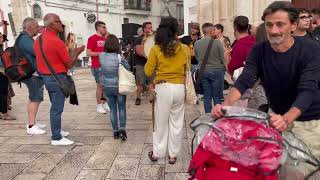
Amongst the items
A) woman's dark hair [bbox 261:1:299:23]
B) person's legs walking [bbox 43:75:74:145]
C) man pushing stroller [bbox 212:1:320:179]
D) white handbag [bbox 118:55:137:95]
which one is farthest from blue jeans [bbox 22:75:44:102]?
woman's dark hair [bbox 261:1:299:23]

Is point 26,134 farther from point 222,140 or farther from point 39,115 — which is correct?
point 222,140

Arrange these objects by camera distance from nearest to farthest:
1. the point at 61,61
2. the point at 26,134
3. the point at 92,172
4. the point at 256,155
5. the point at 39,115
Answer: the point at 256,155 → the point at 92,172 → the point at 61,61 → the point at 26,134 → the point at 39,115

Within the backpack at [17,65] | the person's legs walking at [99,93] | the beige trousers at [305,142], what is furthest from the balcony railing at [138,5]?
the beige trousers at [305,142]

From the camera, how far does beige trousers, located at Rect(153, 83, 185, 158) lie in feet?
15.0

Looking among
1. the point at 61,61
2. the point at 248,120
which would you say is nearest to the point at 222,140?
the point at 248,120

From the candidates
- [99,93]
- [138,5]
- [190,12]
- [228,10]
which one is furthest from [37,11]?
[99,93]

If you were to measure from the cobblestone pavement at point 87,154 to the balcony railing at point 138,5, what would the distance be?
91.5 ft

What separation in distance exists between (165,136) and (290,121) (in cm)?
267

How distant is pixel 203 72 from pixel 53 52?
7.64ft

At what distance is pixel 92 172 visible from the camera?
4535mm

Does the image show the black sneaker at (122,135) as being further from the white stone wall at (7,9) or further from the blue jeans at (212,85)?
the white stone wall at (7,9)

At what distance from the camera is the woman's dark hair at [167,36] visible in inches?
176

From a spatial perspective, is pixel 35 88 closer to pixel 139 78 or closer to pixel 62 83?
pixel 62 83

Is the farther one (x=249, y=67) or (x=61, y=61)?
(x=61, y=61)
